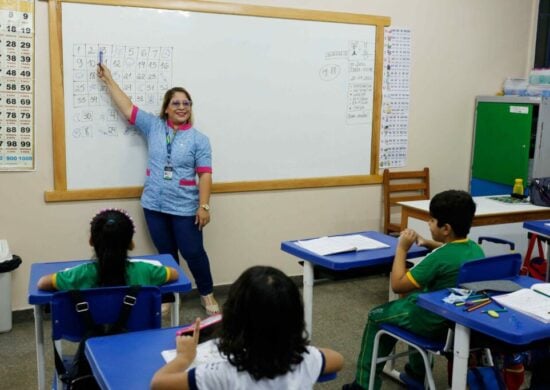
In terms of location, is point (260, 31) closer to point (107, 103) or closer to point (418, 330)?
point (107, 103)

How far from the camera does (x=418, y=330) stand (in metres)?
2.37

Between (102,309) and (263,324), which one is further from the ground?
(263,324)

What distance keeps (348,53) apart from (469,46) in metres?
1.25

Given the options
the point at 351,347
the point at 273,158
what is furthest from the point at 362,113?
the point at 351,347

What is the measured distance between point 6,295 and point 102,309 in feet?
Result: 6.17

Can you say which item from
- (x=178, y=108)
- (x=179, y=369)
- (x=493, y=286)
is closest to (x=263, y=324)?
(x=179, y=369)

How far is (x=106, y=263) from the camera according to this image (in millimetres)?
2027

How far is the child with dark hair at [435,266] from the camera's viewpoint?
232 cm

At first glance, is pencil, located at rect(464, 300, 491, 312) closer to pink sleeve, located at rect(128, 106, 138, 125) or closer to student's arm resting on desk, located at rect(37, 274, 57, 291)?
student's arm resting on desk, located at rect(37, 274, 57, 291)

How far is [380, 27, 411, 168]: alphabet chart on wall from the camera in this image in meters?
4.58

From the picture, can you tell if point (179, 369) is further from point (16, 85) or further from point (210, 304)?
point (16, 85)

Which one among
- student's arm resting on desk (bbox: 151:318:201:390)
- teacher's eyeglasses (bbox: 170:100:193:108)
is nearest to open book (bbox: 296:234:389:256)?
student's arm resting on desk (bbox: 151:318:201:390)

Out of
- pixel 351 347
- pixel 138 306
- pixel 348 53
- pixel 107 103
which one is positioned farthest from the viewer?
pixel 348 53

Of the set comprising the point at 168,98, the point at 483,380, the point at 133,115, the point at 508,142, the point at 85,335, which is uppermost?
the point at 168,98
